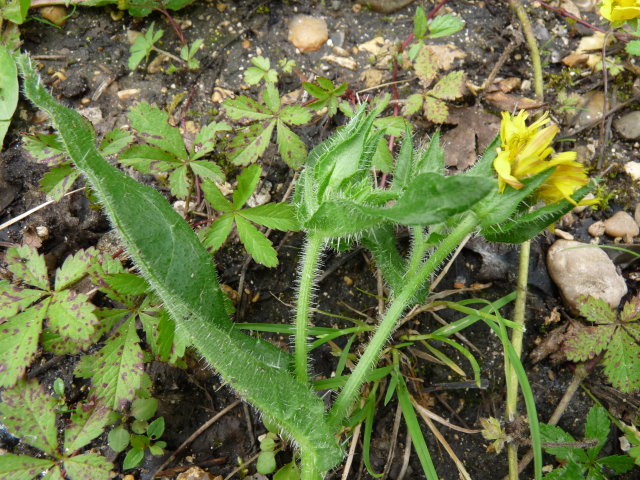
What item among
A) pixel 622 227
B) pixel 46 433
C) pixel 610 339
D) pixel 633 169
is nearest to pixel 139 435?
pixel 46 433

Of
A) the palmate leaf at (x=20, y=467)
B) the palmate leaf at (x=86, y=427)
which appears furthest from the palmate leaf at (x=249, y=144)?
the palmate leaf at (x=20, y=467)

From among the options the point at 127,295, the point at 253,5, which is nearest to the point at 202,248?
the point at 127,295

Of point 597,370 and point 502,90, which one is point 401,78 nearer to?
point 502,90

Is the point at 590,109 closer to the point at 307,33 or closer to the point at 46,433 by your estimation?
the point at 307,33

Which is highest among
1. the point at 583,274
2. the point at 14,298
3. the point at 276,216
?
the point at 276,216

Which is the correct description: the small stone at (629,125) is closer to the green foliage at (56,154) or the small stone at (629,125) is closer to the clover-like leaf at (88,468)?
the green foliage at (56,154)
